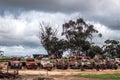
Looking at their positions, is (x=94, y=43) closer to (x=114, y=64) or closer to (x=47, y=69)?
(x=114, y=64)

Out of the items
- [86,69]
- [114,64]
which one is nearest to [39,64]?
[86,69]

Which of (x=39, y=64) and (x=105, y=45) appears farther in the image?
(x=105, y=45)

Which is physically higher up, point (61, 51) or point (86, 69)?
point (61, 51)

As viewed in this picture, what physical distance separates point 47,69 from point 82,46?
1861 inches

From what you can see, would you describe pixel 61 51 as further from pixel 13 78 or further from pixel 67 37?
pixel 13 78

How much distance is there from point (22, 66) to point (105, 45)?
62184 mm

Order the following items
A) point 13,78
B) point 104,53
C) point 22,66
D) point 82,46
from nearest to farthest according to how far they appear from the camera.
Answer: point 13,78 → point 22,66 → point 82,46 → point 104,53

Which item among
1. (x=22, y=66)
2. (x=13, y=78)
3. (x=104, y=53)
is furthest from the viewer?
(x=104, y=53)

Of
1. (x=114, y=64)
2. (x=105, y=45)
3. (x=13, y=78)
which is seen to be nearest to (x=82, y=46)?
(x=105, y=45)

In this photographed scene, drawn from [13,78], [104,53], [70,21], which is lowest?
[13,78]

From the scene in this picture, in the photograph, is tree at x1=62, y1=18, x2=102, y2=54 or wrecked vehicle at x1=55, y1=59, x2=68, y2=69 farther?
tree at x1=62, y1=18, x2=102, y2=54

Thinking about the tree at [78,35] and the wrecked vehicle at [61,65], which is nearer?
the wrecked vehicle at [61,65]

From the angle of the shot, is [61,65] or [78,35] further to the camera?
[78,35]

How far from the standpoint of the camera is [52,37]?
389 feet
